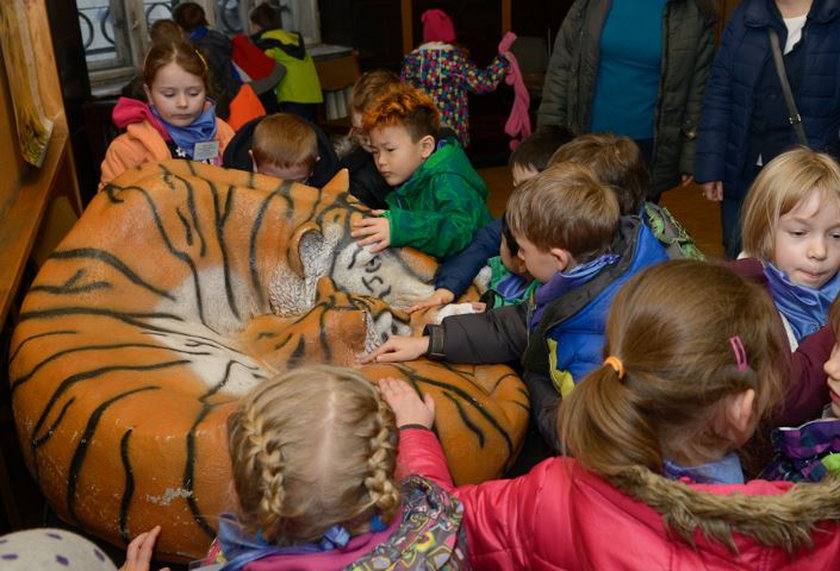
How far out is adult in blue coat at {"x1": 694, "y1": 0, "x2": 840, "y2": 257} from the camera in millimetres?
3111

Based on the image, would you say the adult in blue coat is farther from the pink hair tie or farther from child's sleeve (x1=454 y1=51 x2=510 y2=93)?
child's sleeve (x1=454 y1=51 x2=510 y2=93)

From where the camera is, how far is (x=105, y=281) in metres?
2.35

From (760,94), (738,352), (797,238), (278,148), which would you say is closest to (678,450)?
(738,352)

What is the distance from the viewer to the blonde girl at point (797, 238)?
2.13 meters

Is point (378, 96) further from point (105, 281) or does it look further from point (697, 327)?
point (697, 327)

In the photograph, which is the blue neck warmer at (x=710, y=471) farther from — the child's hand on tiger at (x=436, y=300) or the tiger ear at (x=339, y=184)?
the tiger ear at (x=339, y=184)

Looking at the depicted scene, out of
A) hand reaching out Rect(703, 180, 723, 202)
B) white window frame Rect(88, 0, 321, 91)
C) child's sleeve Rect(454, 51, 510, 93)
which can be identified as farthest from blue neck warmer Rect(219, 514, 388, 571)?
white window frame Rect(88, 0, 321, 91)

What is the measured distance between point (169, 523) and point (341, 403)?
0.76m

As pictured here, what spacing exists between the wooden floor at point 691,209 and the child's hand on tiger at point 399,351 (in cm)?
313

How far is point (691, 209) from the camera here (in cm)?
609

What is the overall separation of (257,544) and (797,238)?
1.54 meters

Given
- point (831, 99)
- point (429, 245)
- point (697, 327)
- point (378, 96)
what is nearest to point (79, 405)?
point (429, 245)

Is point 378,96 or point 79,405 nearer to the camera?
point 79,405

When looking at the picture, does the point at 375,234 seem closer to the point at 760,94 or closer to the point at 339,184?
the point at 339,184
